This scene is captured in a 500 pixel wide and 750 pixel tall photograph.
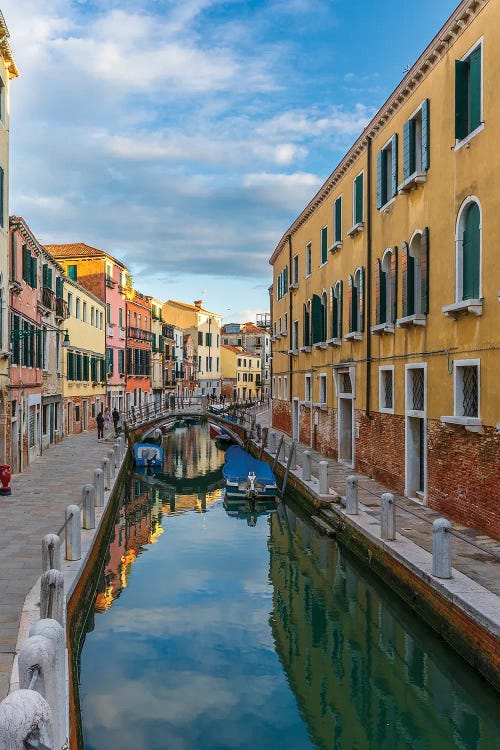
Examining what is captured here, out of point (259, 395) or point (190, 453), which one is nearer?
point (190, 453)

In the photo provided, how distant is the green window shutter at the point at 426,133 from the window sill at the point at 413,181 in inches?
6.1

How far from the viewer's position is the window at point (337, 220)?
20125 millimetres

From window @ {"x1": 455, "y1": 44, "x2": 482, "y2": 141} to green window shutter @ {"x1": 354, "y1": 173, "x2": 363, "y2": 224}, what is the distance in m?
6.48

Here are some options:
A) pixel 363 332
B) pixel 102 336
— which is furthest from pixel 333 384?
pixel 102 336

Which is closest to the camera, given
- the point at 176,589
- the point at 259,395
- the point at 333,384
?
the point at 176,589

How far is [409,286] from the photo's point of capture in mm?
13648

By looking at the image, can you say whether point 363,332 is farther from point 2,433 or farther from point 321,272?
point 2,433

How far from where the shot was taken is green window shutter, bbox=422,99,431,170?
12.7m

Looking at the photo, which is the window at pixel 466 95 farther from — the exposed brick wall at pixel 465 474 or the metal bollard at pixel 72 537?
the metal bollard at pixel 72 537

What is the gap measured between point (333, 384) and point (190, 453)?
14.8m

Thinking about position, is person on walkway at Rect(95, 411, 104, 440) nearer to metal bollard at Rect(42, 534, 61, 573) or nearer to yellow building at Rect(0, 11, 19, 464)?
yellow building at Rect(0, 11, 19, 464)

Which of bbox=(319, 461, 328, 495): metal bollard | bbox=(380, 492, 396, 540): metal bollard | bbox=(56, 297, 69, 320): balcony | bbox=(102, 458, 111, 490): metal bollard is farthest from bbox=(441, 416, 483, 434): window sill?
bbox=(56, 297, 69, 320): balcony

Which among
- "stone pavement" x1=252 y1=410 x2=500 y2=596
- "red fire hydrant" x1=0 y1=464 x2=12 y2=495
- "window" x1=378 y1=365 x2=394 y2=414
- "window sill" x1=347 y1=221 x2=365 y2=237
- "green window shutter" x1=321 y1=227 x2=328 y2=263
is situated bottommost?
"stone pavement" x1=252 y1=410 x2=500 y2=596

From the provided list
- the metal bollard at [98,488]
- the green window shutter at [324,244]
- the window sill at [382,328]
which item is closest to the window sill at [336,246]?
the green window shutter at [324,244]
